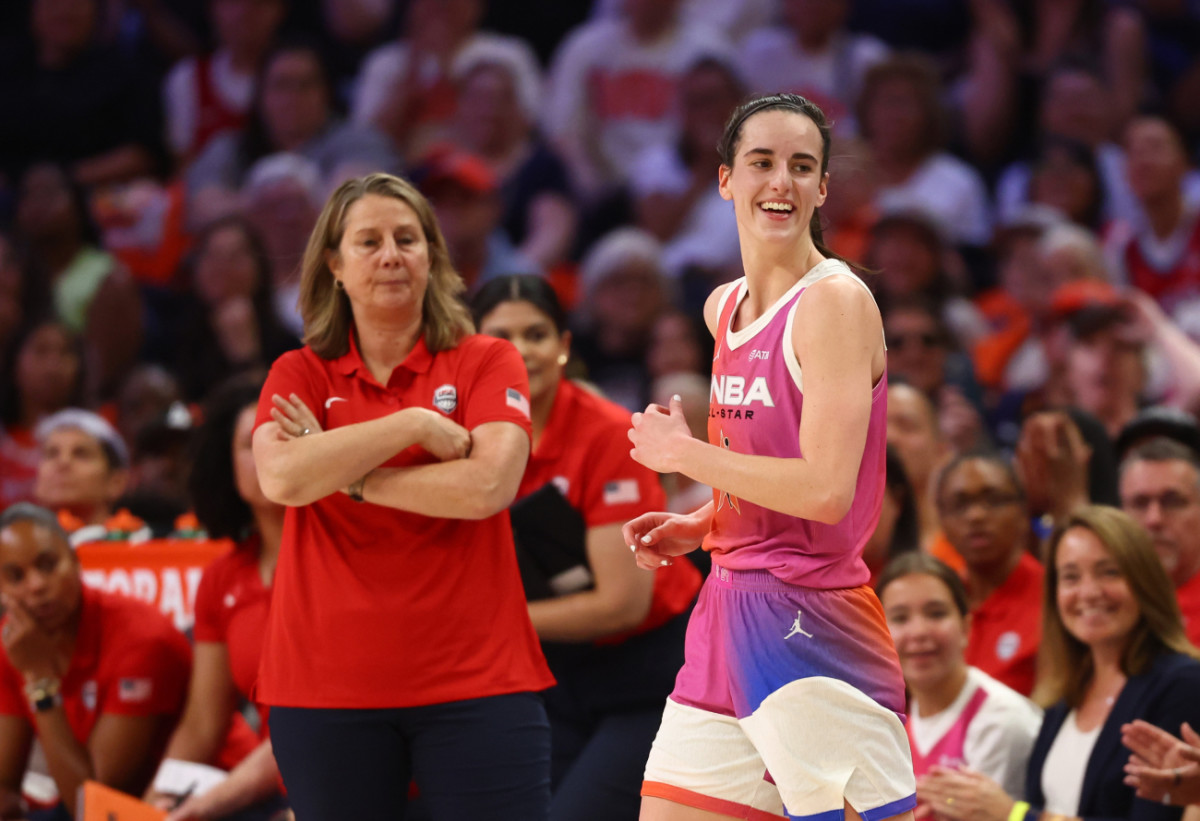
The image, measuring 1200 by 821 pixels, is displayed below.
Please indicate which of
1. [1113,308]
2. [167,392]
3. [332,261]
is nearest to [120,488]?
[167,392]

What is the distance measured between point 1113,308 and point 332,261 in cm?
387

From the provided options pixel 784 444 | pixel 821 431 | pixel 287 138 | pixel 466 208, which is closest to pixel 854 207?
pixel 466 208

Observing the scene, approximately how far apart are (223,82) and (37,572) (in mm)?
5797

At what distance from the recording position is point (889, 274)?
729 cm

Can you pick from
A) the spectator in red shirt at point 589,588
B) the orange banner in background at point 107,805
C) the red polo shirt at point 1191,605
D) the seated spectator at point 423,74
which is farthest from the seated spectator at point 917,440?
the seated spectator at point 423,74

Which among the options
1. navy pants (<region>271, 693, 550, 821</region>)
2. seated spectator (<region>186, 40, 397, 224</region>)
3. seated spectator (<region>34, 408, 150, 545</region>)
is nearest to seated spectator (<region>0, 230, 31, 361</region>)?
seated spectator (<region>186, 40, 397, 224</region>)

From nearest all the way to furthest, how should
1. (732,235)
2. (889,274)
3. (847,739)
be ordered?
(847,739), (889,274), (732,235)

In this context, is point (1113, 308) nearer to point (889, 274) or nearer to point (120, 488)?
point (889, 274)

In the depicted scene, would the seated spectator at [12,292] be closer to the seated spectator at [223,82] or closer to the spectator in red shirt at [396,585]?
the seated spectator at [223,82]

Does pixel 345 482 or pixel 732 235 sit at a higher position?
pixel 732 235

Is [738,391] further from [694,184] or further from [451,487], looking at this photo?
[694,184]

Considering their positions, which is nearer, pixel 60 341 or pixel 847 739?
pixel 847 739

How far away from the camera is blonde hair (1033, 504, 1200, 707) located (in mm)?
3971

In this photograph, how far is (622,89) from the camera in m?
9.21
